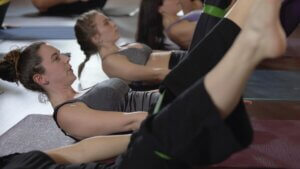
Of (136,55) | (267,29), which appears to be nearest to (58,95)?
(136,55)

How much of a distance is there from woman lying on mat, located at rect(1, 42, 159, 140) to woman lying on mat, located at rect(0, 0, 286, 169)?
24.7 inches

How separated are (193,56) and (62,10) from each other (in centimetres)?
495

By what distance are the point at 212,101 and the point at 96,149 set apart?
0.81 metres

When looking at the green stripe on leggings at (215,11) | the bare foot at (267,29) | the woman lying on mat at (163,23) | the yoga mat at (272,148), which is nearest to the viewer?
the bare foot at (267,29)

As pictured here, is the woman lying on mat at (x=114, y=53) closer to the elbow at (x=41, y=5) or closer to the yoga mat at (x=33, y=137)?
the yoga mat at (x=33, y=137)

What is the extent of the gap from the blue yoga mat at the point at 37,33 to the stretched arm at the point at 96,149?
9.43ft

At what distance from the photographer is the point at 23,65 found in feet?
6.52

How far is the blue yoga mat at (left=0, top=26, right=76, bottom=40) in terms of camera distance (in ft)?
14.5

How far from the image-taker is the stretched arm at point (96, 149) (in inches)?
64.1

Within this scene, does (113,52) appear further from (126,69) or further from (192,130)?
(192,130)

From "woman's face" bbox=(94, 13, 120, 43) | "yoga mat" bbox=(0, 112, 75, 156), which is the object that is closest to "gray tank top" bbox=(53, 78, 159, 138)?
"yoga mat" bbox=(0, 112, 75, 156)

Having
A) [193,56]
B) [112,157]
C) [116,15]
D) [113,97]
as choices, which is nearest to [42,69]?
[113,97]

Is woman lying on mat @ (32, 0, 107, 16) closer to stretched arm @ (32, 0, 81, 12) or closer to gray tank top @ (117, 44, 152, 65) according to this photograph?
stretched arm @ (32, 0, 81, 12)

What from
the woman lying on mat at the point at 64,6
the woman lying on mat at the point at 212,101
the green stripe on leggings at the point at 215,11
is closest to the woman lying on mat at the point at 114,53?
the green stripe on leggings at the point at 215,11
